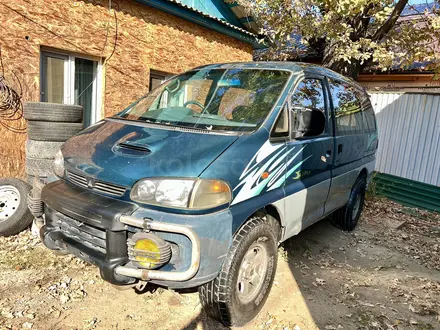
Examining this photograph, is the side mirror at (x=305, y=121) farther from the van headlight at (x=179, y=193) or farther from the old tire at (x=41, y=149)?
the old tire at (x=41, y=149)

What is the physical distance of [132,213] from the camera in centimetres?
233

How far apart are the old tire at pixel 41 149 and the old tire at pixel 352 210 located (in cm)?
400

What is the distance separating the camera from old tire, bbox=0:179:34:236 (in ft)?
13.0

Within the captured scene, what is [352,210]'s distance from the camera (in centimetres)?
518

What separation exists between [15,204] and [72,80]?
2.72 m

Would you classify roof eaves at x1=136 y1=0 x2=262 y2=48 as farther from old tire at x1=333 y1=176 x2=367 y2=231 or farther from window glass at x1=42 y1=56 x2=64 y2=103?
old tire at x1=333 y1=176 x2=367 y2=231

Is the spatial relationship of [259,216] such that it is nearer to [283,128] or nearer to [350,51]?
[283,128]

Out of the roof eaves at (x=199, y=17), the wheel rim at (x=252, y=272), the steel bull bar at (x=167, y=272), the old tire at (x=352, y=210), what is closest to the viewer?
the steel bull bar at (x=167, y=272)

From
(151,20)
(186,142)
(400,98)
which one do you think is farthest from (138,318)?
(400,98)

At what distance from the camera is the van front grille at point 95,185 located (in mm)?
2477

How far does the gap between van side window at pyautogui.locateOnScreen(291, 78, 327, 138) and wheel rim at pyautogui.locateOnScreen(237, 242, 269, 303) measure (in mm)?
1114

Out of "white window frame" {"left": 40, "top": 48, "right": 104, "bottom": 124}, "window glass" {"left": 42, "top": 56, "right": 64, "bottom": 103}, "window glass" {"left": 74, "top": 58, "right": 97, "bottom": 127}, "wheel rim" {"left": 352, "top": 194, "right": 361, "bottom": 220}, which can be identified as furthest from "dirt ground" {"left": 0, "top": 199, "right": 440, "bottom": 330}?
"window glass" {"left": 74, "top": 58, "right": 97, "bottom": 127}

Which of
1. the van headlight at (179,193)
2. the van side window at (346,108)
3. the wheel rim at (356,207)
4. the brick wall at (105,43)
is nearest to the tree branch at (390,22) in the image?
the brick wall at (105,43)

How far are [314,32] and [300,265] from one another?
22.3ft
